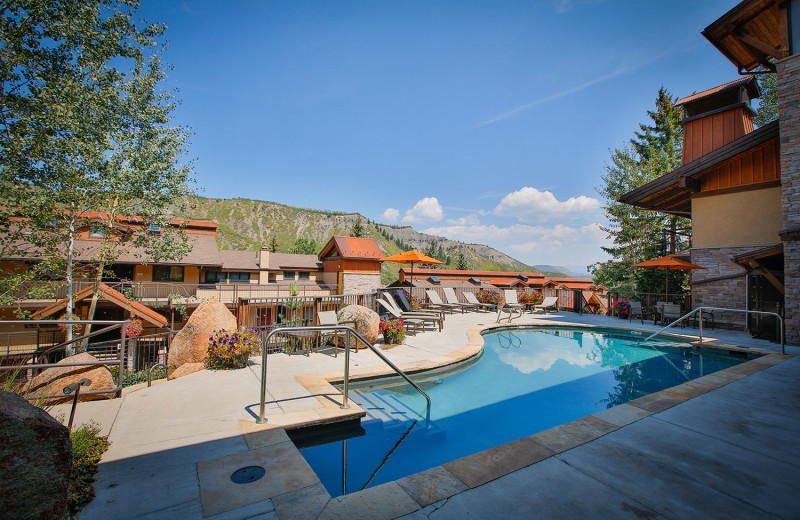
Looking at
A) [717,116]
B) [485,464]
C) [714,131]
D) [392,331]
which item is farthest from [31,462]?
[717,116]

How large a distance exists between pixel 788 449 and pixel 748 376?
128 inches

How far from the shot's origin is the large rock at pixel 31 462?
142 cm

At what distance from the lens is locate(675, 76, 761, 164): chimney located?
13.4 m

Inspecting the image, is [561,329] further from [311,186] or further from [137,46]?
[311,186]

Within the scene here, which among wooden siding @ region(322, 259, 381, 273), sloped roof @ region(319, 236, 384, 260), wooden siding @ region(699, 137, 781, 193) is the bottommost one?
wooden siding @ region(322, 259, 381, 273)

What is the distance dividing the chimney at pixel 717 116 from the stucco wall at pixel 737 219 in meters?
3.34

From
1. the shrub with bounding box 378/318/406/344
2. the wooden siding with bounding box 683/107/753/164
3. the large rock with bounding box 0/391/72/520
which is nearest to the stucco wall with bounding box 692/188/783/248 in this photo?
the wooden siding with bounding box 683/107/753/164

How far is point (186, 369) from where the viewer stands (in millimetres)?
5312

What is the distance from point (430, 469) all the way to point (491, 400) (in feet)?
10.3

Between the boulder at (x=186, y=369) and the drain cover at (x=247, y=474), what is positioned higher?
the drain cover at (x=247, y=474)

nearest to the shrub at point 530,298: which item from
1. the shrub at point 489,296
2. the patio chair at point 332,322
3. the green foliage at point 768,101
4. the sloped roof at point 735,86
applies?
the shrub at point 489,296

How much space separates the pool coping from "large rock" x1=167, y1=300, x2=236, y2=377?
6.56 feet

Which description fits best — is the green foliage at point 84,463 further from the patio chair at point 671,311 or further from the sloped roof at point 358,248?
the sloped roof at point 358,248

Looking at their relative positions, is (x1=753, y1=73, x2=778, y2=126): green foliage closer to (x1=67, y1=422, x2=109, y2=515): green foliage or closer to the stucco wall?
the stucco wall
